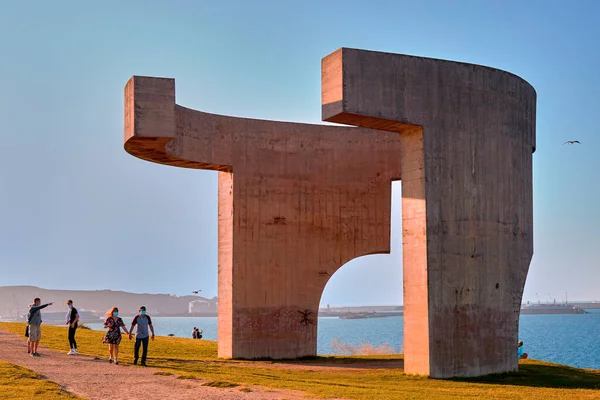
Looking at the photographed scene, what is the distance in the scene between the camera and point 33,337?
1939 centimetres

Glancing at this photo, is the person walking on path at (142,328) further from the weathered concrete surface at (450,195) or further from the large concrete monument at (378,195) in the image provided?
the weathered concrete surface at (450,195)

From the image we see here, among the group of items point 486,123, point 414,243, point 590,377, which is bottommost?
point 590,377

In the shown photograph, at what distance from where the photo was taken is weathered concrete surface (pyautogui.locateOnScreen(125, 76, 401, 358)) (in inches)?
877

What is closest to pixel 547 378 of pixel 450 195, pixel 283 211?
pixel 450 195

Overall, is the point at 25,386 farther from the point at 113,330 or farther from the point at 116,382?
the point at 113,330

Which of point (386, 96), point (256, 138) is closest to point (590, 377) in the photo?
point (386, 96)

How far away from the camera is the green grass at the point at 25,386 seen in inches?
522

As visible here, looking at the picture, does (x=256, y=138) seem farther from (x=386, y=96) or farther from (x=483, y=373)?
(x=483, y=373)

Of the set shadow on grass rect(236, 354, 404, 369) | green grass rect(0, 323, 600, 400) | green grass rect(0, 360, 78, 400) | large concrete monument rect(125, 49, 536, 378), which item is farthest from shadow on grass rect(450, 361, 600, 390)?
green grass rect(0, 360, 78, 400)

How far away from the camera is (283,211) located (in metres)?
23.2

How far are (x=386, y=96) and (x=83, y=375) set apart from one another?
28.3 ft

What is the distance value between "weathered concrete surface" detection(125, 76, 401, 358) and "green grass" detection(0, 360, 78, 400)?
716 centimetres

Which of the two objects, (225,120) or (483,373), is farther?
(225,120)

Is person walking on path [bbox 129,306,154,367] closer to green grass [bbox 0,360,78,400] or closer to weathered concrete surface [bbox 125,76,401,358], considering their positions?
green grass [bbox 0,360,78,400]
